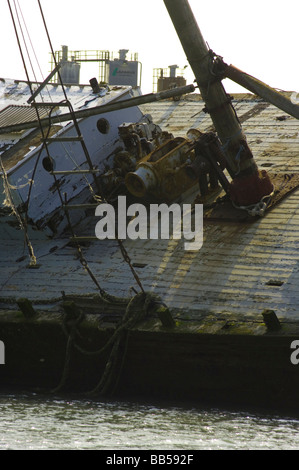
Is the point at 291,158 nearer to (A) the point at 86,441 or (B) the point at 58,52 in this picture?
(A) the point at 86,441

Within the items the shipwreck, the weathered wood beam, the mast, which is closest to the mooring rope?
the shipwreck

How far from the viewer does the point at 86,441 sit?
1566cm

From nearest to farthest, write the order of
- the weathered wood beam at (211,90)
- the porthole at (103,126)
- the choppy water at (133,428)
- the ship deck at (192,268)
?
the choppy water at (133,428), the ship deck at (192,268), the weathered wood beam at (211,90), the porthole at (103,126)

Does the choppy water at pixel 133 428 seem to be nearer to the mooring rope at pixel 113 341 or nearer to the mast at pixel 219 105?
the mooring rope at pixel 113 341

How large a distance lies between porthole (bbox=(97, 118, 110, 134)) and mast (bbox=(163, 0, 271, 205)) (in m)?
3.19

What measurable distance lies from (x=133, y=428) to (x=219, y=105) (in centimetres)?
765

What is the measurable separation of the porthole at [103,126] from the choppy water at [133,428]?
25.7 feet

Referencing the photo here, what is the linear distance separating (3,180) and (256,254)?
5.44 meters

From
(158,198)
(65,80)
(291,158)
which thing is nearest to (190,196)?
(158,198)

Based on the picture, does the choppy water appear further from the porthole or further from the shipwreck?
the porthole

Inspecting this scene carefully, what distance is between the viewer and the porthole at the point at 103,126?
23.9m

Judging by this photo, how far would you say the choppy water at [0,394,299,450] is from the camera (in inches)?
612

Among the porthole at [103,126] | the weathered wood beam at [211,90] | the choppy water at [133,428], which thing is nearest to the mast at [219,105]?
the weathered wood beam at [211,90]

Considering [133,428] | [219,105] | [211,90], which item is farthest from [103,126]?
[133,428]
